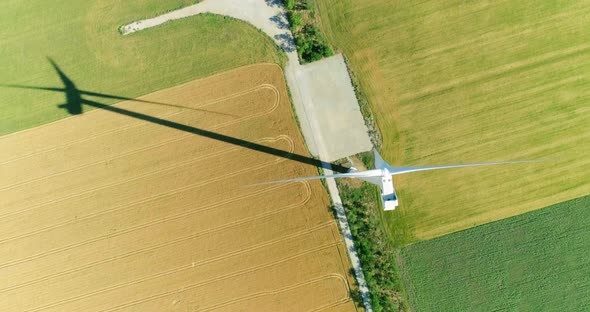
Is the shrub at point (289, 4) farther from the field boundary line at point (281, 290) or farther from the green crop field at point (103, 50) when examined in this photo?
the field boundary line at point (281, 290)

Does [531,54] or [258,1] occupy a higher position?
[258,1]

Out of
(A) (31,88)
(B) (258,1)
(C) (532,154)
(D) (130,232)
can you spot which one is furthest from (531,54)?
(A) (31,88)

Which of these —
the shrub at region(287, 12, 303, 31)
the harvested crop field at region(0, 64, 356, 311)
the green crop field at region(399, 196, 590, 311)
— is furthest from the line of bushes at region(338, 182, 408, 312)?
the shrub at region(287, 12, 303, 31)

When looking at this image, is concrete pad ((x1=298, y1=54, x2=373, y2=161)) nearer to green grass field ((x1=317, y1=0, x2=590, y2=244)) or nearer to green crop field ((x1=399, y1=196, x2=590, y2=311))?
green grass field ((x1=317, y1=0, x2=590, y2=244))

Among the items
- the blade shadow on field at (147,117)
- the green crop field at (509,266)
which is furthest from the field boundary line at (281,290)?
the blade shadow on field at (147,117)

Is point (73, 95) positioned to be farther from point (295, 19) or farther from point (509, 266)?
point (509, 266)

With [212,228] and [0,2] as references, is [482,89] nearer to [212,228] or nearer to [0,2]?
[212,228]

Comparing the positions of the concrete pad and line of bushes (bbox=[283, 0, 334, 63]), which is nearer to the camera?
the concrete pad
